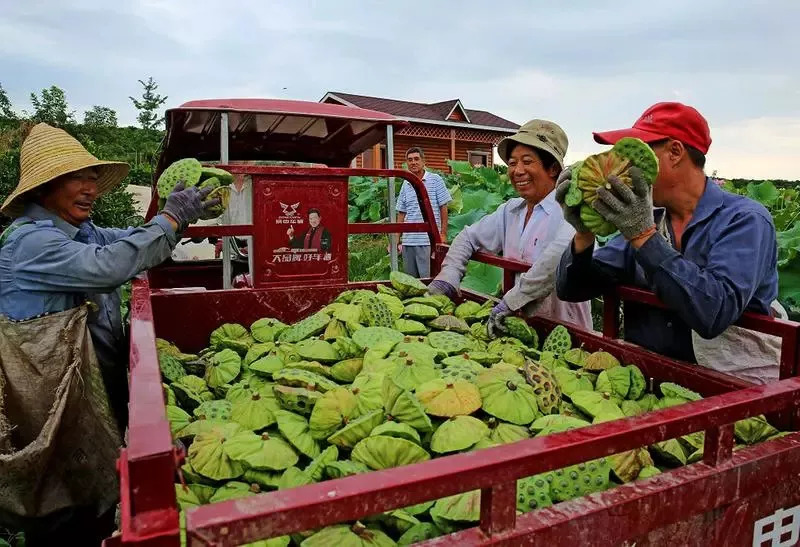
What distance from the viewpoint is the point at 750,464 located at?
1.50m

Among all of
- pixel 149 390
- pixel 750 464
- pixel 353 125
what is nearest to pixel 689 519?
pixel 750 464

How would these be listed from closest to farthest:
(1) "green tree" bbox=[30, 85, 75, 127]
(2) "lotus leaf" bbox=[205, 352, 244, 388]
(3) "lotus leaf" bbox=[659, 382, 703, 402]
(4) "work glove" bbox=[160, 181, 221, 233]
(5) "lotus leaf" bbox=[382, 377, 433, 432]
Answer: (5) "lotus leaf" bbox=[382, 377, 433, 432] < (3) "lotus leaf" bbox=[659, 382, 703, 402] < (2) "lotus leaf" bbox=[205, 352, 244, 388] < (4) "work glove" bbox=[160, 181, 221, 233] < (1) "green tree" bbox=[30, 85, 75, 127]

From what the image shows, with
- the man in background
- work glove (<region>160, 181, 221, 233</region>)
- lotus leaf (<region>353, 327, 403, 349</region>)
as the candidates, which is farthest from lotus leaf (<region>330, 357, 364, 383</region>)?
the man in background

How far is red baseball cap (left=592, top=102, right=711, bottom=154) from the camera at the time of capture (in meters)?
2.31

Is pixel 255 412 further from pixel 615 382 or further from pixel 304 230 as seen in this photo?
pixel 304 230

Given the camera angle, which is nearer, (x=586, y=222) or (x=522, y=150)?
(x=586, y=222)

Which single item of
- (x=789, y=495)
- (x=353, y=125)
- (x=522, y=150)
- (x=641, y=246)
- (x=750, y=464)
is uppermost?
(x=353, y=125)

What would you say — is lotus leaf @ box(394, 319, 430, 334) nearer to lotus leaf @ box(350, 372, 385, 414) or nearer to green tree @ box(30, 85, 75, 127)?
lotus leaf @ box(350, 372, 385, 414)

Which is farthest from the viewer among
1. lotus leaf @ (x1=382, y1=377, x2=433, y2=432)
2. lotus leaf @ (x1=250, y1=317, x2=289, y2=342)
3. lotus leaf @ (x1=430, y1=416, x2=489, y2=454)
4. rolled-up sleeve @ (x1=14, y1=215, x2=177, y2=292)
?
lotus leaf @ (x1=250, y1=317, x2=289, y2=342)

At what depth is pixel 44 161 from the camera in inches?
109

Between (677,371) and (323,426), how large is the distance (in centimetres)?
125

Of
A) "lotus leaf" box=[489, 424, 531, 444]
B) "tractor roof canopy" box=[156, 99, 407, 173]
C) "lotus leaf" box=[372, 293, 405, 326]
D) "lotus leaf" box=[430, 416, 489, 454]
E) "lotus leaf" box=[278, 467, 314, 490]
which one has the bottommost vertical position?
"lotus leaf" box=[278, 467, 314, 490]

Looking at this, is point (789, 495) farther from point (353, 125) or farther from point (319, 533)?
point (353, 125)

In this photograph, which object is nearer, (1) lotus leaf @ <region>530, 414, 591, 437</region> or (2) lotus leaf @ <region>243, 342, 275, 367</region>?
(1) lotus leaf @ <region>530, 414, 591, 437</region>
